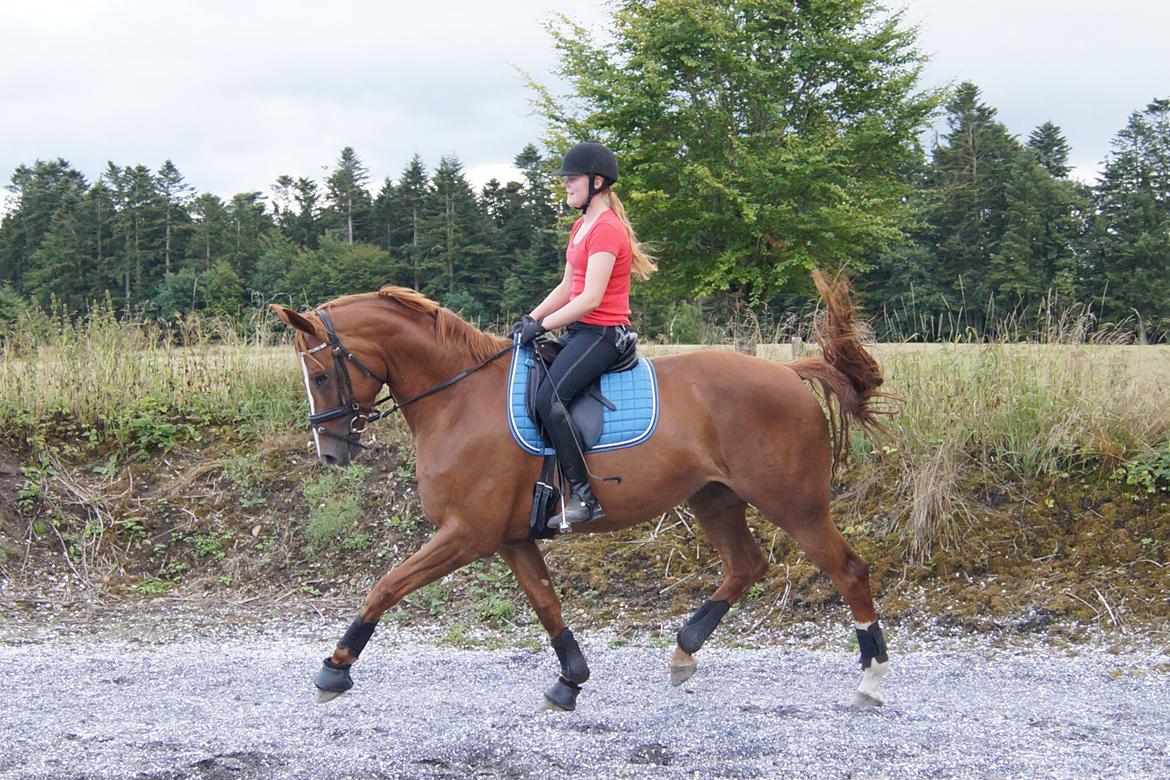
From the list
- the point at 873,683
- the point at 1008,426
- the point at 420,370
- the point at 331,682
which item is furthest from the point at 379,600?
the point at 1008,426

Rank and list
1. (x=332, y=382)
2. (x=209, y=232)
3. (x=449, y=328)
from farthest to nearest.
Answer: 1. (x=209, y=232)
2. (x=449, y=328)
3. (x=332, y=382)

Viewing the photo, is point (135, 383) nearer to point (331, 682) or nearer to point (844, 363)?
point (331, 682)

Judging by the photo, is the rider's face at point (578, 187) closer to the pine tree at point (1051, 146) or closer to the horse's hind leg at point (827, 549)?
the horse's hind leg at point (827, 549)

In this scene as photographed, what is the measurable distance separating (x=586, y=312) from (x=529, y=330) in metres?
0.36

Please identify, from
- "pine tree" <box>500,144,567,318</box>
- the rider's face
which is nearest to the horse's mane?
the rider's face

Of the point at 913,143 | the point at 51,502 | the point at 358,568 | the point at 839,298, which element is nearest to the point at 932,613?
the point at 839,298

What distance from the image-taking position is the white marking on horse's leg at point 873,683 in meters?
5.32

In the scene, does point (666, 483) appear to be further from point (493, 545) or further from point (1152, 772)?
point (1152, 772)

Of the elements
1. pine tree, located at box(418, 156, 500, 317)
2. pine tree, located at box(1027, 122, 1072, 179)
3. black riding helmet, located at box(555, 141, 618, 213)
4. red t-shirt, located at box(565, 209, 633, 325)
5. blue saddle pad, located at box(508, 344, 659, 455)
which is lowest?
blue saddle pad, located at box(508, 344, 659, 455)

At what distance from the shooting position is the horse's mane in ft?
17.8

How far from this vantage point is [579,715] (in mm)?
5246

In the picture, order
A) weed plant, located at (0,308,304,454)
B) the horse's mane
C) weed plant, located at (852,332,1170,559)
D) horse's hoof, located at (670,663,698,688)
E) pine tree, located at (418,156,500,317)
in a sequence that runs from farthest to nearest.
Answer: pine tree, located at (418,156,500,317), weed plant, located at (0,308,304,454), weed plant, located at (852,332,1170,559), horse's hoof, located at (670,663,698,688), the horse's mane

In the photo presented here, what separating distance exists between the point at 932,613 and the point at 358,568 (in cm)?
505

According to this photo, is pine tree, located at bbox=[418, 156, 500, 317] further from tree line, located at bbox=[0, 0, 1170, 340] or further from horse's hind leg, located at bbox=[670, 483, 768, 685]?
Answer: horse's hind leg, located at bbox=[670, 483, 768, 685]
